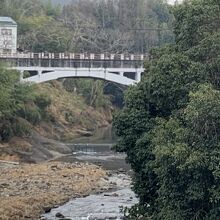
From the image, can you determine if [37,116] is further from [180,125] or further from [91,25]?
[91,25]

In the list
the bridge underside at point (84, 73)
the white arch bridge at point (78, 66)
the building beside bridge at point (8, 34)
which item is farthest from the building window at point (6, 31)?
the bridge underside at point (84, 73)

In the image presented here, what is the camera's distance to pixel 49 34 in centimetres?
6944

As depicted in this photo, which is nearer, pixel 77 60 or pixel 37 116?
pixel 37 116

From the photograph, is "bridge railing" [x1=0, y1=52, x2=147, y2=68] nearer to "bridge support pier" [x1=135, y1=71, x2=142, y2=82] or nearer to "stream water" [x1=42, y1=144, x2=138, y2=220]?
"bridge support pier" [x1=135, y1=71, x2=142, y2=82]

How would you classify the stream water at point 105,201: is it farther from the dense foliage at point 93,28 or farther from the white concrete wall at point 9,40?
the dense foliage at point 93,28

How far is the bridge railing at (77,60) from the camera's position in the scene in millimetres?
53688

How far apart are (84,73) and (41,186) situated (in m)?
23.4

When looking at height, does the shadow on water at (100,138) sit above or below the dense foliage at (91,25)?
below

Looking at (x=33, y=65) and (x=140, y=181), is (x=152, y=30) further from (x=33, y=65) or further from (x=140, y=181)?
(x=140, y=181)

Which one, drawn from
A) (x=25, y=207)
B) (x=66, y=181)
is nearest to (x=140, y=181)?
(x=25, y=207)

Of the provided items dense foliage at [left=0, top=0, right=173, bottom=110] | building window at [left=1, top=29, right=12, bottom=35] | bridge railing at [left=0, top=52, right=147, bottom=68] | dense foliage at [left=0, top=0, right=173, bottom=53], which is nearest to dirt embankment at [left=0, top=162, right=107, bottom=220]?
bridge railing at [left=0, top=52, right=147, bottom=68]

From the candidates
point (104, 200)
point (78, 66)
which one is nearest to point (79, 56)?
point (78, 66)

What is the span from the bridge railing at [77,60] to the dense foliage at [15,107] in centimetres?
555

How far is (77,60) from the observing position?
54.3 metres
